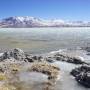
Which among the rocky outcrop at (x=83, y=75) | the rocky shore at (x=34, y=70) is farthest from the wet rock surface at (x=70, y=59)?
the rocky outcrop at (x=83, y=75)

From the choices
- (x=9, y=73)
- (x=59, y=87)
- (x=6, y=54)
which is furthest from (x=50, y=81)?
(x=6, y=54)

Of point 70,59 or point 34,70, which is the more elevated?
point 34,70

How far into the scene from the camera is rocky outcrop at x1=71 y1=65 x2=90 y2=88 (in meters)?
22.6

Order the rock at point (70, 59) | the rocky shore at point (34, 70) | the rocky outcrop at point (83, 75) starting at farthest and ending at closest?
the rock at point (70, 59), the rocky outcrop at point (83, 75), the rocky shore at point (34, 70)

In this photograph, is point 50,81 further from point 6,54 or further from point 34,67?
point 6,54

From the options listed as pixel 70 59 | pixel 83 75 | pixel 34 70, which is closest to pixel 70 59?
pixel 70 59

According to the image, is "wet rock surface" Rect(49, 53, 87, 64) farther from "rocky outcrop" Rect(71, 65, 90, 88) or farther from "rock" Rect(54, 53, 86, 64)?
"rocky outcrop" Rect(71, 65, 90, 88)

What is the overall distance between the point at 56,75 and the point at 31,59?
34.5ft

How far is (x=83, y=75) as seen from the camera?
2373cm

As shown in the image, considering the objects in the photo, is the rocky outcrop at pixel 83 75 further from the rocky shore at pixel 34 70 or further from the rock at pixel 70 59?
the rock at pixel 70 59

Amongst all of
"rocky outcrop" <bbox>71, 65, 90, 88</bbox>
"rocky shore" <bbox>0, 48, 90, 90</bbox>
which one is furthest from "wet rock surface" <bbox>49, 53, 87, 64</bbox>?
"rocky outcrop" <bbox>71, 65, 90, 88</bbox>

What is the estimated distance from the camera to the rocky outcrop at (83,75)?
22631 millimetres

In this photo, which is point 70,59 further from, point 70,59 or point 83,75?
point 83,75

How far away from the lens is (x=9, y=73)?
26.9 m
